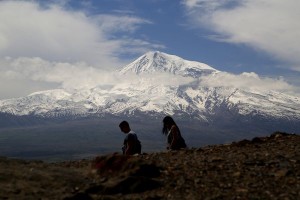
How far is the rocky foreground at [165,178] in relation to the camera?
12.1 meters

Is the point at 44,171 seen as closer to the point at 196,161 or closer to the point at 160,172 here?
the point at 160,172

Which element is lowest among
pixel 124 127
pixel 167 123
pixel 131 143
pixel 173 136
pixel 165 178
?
pixel 165 178

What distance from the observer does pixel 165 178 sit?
13.4 meters

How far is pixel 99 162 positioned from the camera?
Result: 15.1m

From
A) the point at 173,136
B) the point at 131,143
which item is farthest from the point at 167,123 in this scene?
the point at 131,143

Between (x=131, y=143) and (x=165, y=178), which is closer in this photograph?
(x=165, y=178)

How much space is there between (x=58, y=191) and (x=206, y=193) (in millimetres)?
4149

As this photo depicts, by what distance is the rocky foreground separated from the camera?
478 inches

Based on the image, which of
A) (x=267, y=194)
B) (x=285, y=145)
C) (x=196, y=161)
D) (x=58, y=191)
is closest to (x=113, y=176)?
(x=58, y=191)

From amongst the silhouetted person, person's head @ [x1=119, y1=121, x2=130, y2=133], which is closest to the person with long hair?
the silhouetted person

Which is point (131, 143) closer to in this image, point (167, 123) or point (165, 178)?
point (167, 123)

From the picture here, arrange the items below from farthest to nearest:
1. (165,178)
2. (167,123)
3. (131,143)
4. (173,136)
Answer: (167,123) < (173,136) < (131,143) < (165,178)

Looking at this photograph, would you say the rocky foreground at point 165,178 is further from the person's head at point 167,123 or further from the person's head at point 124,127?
the person's head at point 167,123

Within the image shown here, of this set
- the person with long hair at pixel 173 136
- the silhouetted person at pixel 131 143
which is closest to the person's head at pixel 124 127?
the silhouetted person at pixel 131 143
